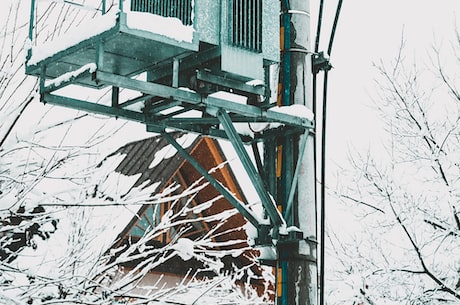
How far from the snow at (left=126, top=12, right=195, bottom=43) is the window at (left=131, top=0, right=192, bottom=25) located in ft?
0.64

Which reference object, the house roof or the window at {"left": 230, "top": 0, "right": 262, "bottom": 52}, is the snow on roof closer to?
the window at {"left": 230, "top": 0, "right": 262, "bottom": 52}

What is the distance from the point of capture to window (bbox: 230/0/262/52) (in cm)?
484

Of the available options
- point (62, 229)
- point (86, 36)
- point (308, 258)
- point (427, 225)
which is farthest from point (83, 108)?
point (427, 225)

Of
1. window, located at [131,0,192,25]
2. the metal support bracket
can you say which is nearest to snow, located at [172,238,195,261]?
the metal support bracket

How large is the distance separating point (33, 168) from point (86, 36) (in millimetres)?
1985

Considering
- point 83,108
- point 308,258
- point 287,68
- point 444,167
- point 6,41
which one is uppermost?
point 444,167

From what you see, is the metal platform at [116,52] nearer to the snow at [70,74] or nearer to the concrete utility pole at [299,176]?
the snow at [70,74]

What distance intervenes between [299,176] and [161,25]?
1.46m

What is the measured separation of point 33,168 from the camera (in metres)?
6.24

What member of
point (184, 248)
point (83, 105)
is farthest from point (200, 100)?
point (184, 248)

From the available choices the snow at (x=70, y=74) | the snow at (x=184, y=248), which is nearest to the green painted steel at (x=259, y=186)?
the snow at (x=70, y=74)

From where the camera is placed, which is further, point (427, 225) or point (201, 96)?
point (427, 225)

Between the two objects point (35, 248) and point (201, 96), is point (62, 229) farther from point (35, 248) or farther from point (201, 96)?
point (201, 96)

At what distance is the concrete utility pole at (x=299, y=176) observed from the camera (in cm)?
511
